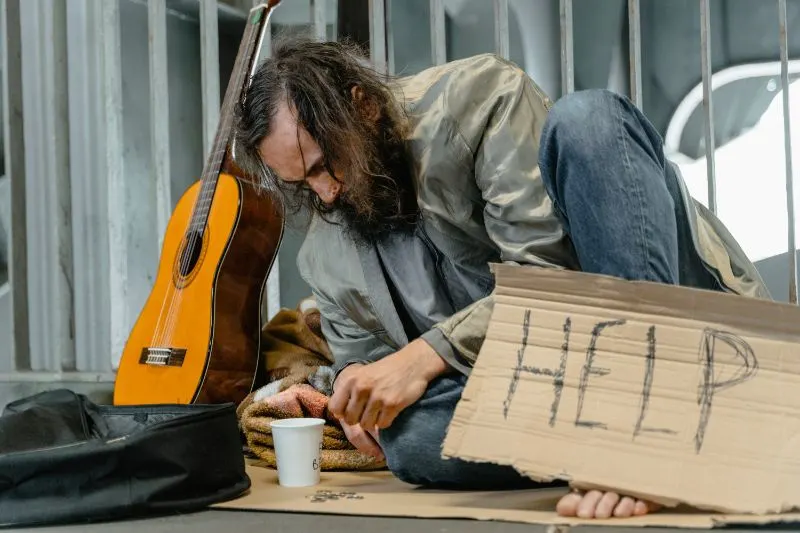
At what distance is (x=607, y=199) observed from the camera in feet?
3.59

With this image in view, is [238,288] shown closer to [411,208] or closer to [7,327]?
[411,208]

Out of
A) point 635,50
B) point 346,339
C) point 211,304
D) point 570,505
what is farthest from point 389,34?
point 570,505

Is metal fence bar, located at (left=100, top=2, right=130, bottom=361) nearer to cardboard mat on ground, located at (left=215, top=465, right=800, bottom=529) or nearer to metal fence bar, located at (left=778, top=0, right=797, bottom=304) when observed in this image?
cardboard mat on ground, located at (left=215, top=465, right=800, bottom=529)

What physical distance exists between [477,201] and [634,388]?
18.0 inches

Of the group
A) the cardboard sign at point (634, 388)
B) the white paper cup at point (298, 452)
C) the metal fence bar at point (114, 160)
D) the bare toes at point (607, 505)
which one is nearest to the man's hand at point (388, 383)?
the white paper cup at point (298, 452)

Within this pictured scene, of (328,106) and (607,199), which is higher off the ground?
(328,106)

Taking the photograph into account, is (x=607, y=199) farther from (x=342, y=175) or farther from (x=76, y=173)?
(x=76, y=173)

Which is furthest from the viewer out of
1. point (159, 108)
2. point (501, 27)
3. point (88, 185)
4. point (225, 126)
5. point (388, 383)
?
point (88, 185)

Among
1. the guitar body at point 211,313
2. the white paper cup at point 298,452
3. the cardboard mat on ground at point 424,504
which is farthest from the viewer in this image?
the guitar body at point 211,313

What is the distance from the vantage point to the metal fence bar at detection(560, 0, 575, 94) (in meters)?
2.01

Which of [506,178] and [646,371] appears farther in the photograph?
[506,178]

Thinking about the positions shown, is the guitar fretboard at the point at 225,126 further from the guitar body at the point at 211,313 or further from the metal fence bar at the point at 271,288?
the metal fence bar at the point at 271,288

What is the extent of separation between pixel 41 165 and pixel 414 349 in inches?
63.3

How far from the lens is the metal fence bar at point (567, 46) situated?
6.58 ft
